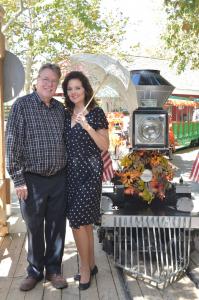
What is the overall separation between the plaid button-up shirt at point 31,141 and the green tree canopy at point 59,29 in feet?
23.6

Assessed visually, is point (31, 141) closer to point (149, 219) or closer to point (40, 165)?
point (40, 165)

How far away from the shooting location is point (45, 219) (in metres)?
3.76

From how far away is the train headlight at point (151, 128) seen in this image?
13.9ft

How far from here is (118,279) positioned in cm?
396

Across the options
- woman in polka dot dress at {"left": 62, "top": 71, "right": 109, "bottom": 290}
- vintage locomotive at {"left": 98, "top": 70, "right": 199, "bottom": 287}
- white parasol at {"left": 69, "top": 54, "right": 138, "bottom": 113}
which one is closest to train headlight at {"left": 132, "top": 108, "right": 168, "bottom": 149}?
vintage locomotive at {"left": 98, "top": 70, "right": 199, "bottom": 287}

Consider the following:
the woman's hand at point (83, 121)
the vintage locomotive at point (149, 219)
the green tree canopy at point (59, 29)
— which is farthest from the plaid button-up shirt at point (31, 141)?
the green tree canopy at point (59, 29)

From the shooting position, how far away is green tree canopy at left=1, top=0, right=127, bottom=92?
1135 cm

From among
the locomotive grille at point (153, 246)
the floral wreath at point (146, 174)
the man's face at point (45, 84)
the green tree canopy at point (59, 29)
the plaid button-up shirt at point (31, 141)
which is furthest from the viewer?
the green tree canopy at point (59, 29)

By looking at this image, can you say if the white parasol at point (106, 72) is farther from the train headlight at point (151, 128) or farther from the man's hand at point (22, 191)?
the man's hand at point (22, 191)

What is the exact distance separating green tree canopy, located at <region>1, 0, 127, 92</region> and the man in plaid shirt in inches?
279

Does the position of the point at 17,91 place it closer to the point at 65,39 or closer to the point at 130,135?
the point at 130,135

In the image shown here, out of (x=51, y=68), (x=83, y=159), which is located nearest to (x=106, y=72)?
(x=51, y=68)

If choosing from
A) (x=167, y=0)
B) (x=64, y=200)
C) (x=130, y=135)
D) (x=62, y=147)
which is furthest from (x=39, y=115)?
(x=167, y=0)

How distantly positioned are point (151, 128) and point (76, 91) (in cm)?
101
